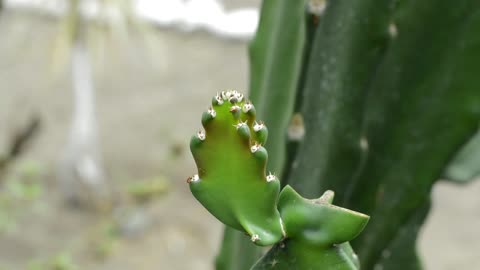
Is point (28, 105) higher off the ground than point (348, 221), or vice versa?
point (348, 221)

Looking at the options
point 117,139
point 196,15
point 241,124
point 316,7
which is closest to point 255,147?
point 241,124

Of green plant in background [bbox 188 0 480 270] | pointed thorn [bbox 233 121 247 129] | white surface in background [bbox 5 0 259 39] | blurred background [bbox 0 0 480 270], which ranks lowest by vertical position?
blurred background [bbox 0 0 480 270]

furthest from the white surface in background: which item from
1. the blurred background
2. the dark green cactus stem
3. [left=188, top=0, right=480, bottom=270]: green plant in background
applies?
the dark green cactus stem

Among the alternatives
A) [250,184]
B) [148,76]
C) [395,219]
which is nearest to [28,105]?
[148,76]

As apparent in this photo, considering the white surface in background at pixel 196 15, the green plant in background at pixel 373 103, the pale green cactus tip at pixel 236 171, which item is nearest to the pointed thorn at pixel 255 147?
the pale green cactus tip at pixel 236 171

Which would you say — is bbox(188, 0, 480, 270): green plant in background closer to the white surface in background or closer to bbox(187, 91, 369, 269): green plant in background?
bbox(187, 91, 369, 269): green plant in background

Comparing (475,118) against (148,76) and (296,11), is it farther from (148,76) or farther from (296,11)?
(148,76)
